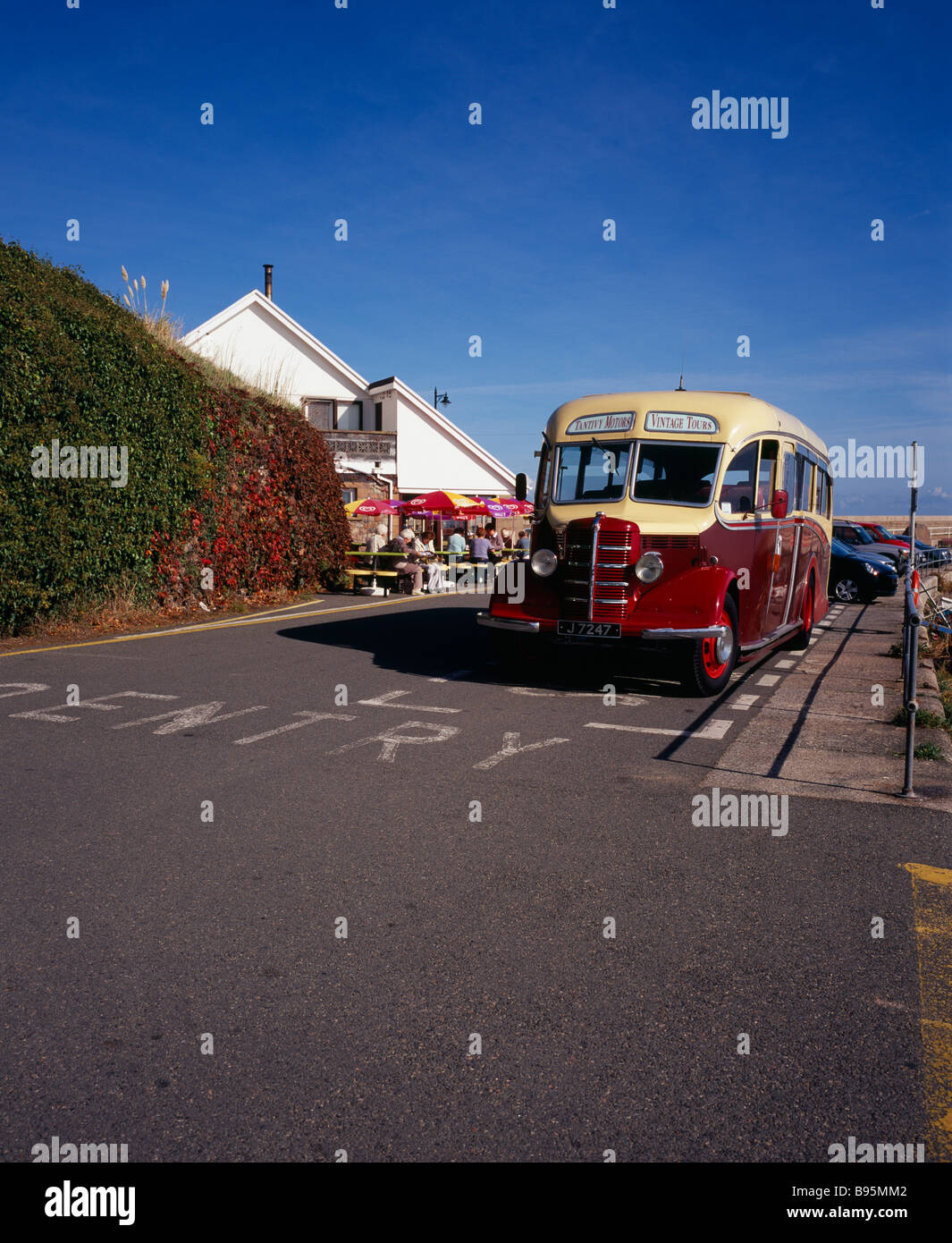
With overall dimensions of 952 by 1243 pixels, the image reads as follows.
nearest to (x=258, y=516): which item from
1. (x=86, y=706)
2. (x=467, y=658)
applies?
(x=467, y=658)

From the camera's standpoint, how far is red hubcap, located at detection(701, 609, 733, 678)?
9.18 m

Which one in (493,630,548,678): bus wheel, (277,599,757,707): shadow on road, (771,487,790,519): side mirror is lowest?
(277,599,757,707): shadow on road

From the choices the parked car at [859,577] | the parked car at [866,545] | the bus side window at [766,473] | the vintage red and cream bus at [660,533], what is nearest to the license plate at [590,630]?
the vintage red and cream bus at [660,533]

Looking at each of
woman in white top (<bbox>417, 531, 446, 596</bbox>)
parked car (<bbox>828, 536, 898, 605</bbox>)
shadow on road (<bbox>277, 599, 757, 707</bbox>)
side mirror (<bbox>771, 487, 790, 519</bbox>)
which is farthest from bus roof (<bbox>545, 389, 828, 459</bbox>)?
parked car (<bbox>828, 536, 898, 605</bbox>)

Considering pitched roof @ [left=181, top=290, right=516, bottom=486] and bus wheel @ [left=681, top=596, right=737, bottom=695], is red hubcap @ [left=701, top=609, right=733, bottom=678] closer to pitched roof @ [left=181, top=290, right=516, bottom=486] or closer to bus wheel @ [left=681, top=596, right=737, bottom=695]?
bus wheel @ [left=681, top=596, right=737, bottom=695]

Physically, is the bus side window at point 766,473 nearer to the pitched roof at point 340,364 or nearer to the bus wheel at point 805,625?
the bus wheel at point 805,625

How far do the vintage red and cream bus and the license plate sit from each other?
0.01 meters

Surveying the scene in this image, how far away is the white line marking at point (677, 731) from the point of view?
7703mm

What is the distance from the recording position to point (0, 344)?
11250mm

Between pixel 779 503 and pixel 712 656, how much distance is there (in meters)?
2.38

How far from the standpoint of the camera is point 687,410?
9.95 m

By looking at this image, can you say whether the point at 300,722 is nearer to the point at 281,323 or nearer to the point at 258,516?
the point at 258,516

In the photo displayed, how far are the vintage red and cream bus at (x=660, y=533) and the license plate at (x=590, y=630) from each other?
0.04 ft
